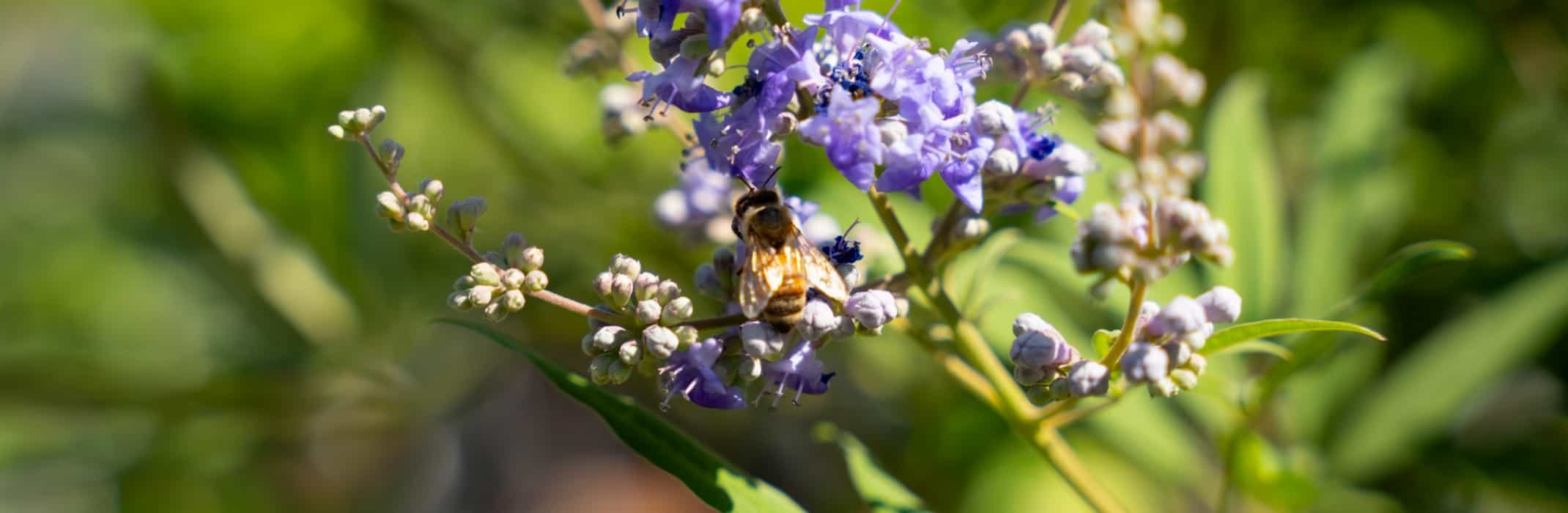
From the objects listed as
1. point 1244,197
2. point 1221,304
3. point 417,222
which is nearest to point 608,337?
point 417,222

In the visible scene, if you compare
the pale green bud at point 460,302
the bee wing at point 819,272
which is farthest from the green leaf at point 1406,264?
the pale green bud at point 460,302

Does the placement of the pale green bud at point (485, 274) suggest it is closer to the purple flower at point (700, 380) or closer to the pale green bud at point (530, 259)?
the pale green bud at point (530, 259)

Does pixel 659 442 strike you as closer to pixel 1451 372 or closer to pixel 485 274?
pixel 485 274

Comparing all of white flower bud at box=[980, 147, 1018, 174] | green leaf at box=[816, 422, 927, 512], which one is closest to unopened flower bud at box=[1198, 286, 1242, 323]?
white flower bud at box=[980, 147, 1018, 174]

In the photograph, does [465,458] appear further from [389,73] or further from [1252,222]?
[1252,222]

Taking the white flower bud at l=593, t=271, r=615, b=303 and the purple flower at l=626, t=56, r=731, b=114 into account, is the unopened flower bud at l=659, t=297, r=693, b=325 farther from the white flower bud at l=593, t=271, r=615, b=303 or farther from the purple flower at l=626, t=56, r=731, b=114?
the purple flower at l=626, t=56, r=731, b=114

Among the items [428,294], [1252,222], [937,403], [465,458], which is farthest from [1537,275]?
[465,458]
